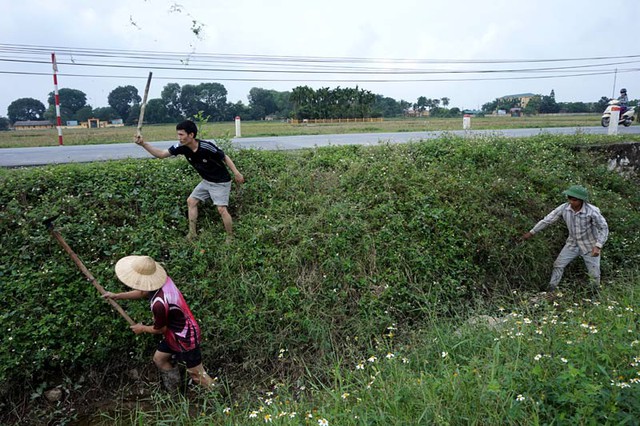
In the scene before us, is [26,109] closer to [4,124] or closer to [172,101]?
[4,124]

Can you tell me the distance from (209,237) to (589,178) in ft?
24.4

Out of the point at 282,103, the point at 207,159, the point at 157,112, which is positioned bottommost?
the point at 207,159

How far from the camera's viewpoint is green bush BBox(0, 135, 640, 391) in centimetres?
532

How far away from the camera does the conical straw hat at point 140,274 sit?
448 cm

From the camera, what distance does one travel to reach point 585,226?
6.45 meters

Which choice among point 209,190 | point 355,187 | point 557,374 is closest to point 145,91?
point 209,190

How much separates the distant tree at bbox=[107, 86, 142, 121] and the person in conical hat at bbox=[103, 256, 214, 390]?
3168 centimetres

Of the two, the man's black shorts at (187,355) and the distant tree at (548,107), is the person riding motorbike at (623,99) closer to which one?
the man's black shorts at (187,355)

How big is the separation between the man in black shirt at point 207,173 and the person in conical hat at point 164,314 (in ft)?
5.54

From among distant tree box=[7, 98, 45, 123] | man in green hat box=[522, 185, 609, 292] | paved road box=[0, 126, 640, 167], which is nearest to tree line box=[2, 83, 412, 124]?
distant tree box=[7, 98, 45, 123]

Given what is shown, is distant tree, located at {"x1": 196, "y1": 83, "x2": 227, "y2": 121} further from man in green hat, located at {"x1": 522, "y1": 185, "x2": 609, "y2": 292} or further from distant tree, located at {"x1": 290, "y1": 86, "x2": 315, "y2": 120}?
man in green hat, located at {"x1": 522, "y1": 185, "x2": 609, "y2": 292}

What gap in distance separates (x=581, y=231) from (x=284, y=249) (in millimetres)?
4241

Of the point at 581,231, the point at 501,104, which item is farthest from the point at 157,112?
the point at 501,104

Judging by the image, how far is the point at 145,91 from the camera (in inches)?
226
